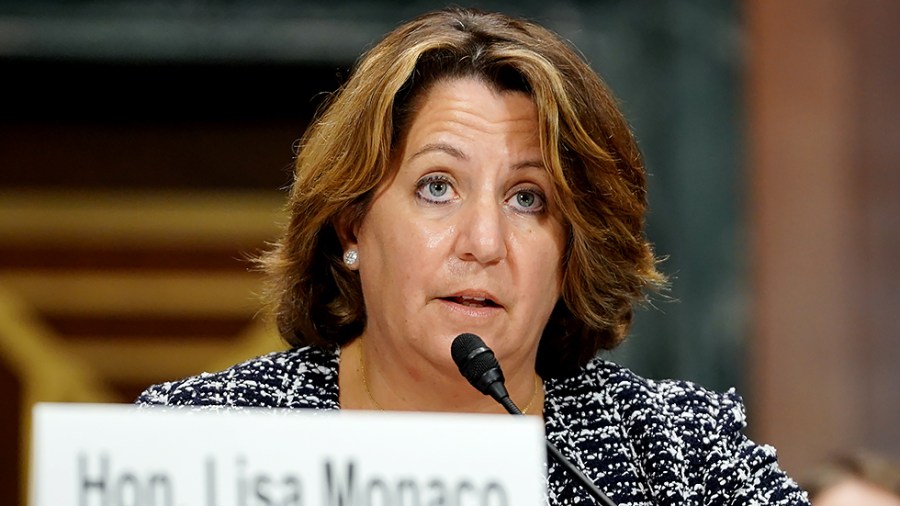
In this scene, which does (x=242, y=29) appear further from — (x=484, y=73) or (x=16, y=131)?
(x=484, y=73)

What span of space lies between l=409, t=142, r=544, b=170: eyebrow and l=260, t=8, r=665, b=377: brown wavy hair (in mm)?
20

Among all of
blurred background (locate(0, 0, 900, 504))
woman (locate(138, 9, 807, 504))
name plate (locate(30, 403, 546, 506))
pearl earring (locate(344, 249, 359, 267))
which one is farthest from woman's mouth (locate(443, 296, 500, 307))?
blurred background (locate(0, 0, 900, 504))

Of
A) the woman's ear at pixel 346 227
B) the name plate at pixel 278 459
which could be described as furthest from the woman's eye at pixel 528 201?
the name plate at pixel 278 459

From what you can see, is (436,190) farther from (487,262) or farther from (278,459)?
(278,459)

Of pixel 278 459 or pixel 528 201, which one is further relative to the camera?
pixel 528 201

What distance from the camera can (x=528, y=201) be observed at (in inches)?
81.7

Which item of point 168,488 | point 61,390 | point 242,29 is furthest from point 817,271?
point 168,488

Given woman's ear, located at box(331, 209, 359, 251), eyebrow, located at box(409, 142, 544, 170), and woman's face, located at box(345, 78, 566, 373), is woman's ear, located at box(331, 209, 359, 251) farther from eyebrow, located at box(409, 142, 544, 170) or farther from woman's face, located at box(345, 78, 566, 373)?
eyebrow, located at box(409, 142, 544, 170)

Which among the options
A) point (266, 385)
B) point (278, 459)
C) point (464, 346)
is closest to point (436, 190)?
point (464, 346)

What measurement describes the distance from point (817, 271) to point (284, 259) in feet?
7.35

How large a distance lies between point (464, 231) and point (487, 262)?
56mm

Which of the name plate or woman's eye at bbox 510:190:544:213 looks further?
woman's eye at bbox 510:190:544:213

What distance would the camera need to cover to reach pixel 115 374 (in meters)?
4.69

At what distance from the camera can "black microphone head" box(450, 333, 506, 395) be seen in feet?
5.84
